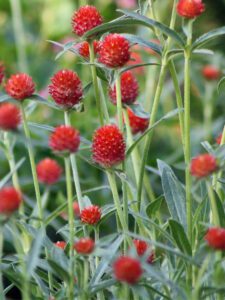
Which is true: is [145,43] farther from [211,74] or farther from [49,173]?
[211,74]

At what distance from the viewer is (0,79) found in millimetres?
1485

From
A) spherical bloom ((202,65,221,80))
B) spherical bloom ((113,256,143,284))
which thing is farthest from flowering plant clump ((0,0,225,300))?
spherical bloom ((202,65,221,80))

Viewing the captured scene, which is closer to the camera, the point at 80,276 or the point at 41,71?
the point at 80,276

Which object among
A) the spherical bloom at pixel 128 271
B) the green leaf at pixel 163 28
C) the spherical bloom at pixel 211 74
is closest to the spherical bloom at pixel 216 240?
the spherical bloom at pixel 128 271

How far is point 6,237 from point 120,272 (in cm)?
157

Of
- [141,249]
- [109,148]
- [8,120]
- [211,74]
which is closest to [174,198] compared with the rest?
[141,249]

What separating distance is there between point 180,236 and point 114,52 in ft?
1.09

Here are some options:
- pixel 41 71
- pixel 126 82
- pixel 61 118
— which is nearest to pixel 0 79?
pixel 126 82

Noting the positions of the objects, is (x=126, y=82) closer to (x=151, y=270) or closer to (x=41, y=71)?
(x=151, y=270)

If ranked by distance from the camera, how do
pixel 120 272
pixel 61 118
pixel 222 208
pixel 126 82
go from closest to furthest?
pixel 120 272
pixel 222 208
pixel 126 82
pixel 61 118

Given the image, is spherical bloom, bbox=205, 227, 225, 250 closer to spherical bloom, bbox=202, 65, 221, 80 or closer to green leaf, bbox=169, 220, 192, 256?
green leaf, bbox=169, 220, 192, 256

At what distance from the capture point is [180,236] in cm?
133

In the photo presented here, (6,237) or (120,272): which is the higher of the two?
(120,272)

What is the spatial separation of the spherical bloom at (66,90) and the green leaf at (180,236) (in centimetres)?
29
